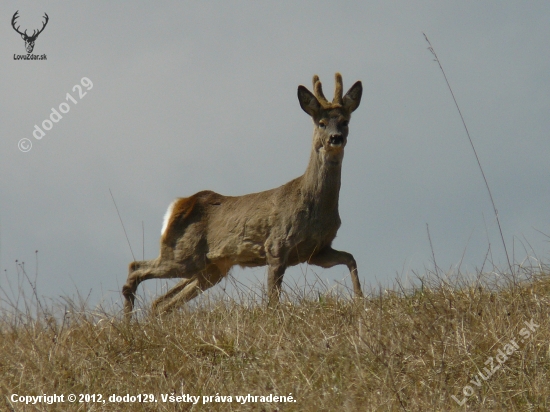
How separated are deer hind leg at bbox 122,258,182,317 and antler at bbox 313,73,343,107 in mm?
2426

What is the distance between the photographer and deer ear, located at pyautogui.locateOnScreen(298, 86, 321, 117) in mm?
9234

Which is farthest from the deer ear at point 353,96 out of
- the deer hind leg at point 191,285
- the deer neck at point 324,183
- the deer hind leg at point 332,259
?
the deer hind leg at point 191,285

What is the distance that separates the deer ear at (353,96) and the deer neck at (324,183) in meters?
0.70

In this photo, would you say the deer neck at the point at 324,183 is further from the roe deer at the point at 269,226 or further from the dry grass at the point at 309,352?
the dry grass at the point at 309,352

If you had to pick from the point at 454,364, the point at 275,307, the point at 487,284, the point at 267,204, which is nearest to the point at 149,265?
the point at 267,204

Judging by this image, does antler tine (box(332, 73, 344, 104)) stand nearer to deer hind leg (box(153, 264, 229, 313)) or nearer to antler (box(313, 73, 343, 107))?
antler (box(313, 73, 343, 107))

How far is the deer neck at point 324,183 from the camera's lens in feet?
29.0

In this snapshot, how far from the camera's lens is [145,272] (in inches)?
392

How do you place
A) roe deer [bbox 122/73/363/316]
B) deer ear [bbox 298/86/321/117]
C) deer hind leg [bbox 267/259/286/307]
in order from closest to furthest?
deer hind leg [bbox 267/259/286/307] → roe deer [bbox 122/73/363/316] → deer ear [bbox 298/86/321/117]

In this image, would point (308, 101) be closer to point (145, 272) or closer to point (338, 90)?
point (338, 90)

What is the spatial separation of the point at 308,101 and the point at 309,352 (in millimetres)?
4214

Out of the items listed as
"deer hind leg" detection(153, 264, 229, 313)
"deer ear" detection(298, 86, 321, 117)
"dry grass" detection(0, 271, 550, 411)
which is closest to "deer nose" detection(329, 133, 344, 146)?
"deer ear" detection(298, 86, 321, 117)

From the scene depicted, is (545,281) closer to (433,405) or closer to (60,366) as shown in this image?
(433,405)

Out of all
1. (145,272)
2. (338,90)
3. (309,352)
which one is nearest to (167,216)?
(145,272)
